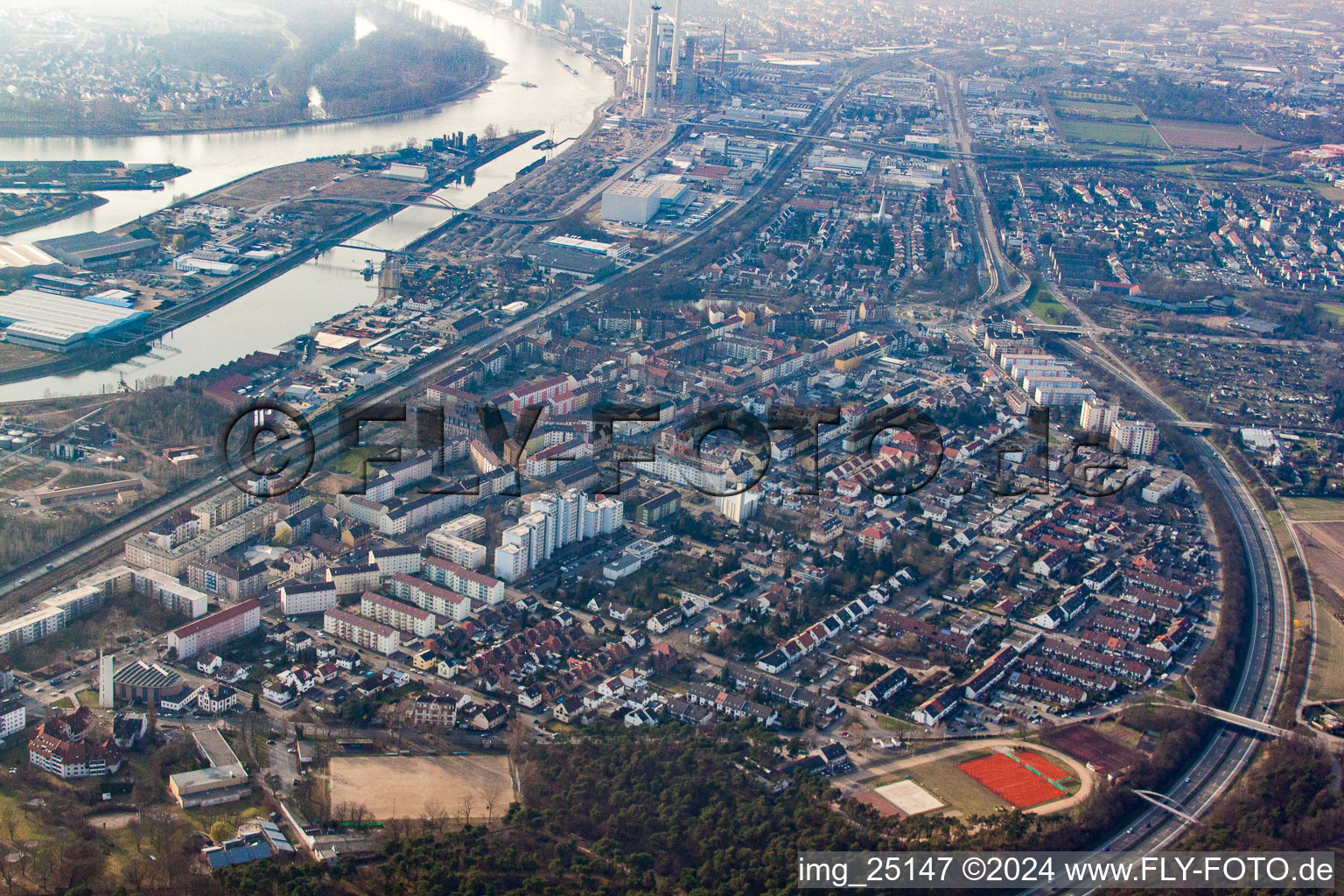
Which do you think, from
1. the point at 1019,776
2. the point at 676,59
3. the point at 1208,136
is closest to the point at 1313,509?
the point at 1019,776

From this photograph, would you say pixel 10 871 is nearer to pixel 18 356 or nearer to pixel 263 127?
pixel 18 356

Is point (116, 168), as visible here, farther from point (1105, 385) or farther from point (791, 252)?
point (1105, 385)

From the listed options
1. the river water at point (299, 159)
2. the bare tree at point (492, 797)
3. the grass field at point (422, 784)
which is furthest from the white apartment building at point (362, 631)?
the river water at point (299, 159)

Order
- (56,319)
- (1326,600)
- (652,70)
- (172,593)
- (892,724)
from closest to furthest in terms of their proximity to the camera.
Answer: (892,724) < (172,593) < (1326,600) < (56,319) < (652,70)

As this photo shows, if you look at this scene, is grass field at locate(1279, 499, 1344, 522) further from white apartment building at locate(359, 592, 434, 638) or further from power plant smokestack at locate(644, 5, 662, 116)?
power plant smokestack at locate(644, 5, 662, 116)

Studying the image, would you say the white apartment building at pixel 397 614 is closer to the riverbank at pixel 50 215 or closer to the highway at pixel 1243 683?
the highway at pixel 1243 683

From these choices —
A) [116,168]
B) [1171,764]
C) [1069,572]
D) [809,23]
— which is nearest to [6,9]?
[116,168]
